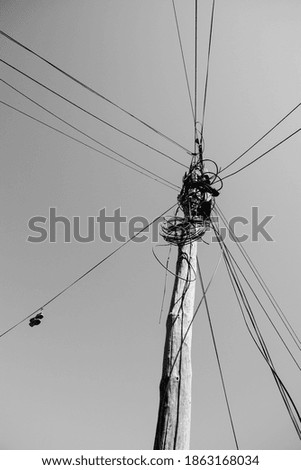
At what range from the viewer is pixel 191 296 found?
378 cm

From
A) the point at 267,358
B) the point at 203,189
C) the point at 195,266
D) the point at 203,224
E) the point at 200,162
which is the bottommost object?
the point at 267,358

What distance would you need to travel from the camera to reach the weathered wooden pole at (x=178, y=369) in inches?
111

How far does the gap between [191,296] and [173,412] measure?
1.30 m

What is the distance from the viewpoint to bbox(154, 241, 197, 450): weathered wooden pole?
9.23ft

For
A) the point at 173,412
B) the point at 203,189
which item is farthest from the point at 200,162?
the point at 173,412

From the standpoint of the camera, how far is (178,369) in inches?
125
